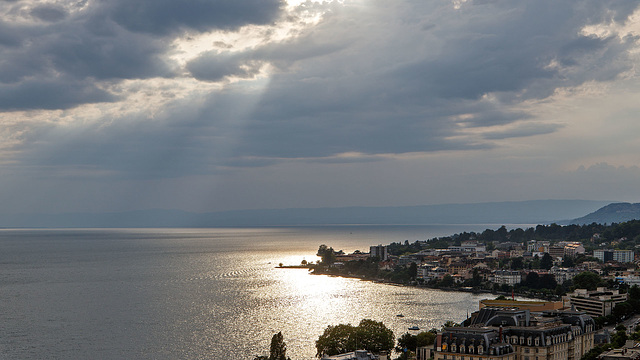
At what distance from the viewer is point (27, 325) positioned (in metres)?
65.5

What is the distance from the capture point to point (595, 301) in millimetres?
68312

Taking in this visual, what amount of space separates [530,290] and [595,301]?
33399 mm

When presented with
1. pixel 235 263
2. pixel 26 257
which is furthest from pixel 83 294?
pixel 26 257

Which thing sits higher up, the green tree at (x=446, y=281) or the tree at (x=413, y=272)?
the tree at (x=413, y=272)

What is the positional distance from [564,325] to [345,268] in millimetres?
90955

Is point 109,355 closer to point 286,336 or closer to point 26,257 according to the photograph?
point 286,336

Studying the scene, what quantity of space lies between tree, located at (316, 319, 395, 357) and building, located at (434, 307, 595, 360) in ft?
19.9

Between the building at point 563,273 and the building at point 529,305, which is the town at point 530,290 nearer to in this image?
the building at point 563,273

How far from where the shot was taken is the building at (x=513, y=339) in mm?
36188

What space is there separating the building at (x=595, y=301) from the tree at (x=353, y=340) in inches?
1114

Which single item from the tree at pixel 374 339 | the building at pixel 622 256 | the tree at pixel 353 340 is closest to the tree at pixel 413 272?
the building at pixel 622 256

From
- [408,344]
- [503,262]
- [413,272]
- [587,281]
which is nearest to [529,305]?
[408,344]

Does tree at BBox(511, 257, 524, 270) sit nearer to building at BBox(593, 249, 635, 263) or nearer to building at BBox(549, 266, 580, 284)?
building at BBox(549, 266, 580, 284)

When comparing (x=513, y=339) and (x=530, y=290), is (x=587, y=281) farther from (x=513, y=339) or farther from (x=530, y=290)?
(x=513, y=339)
